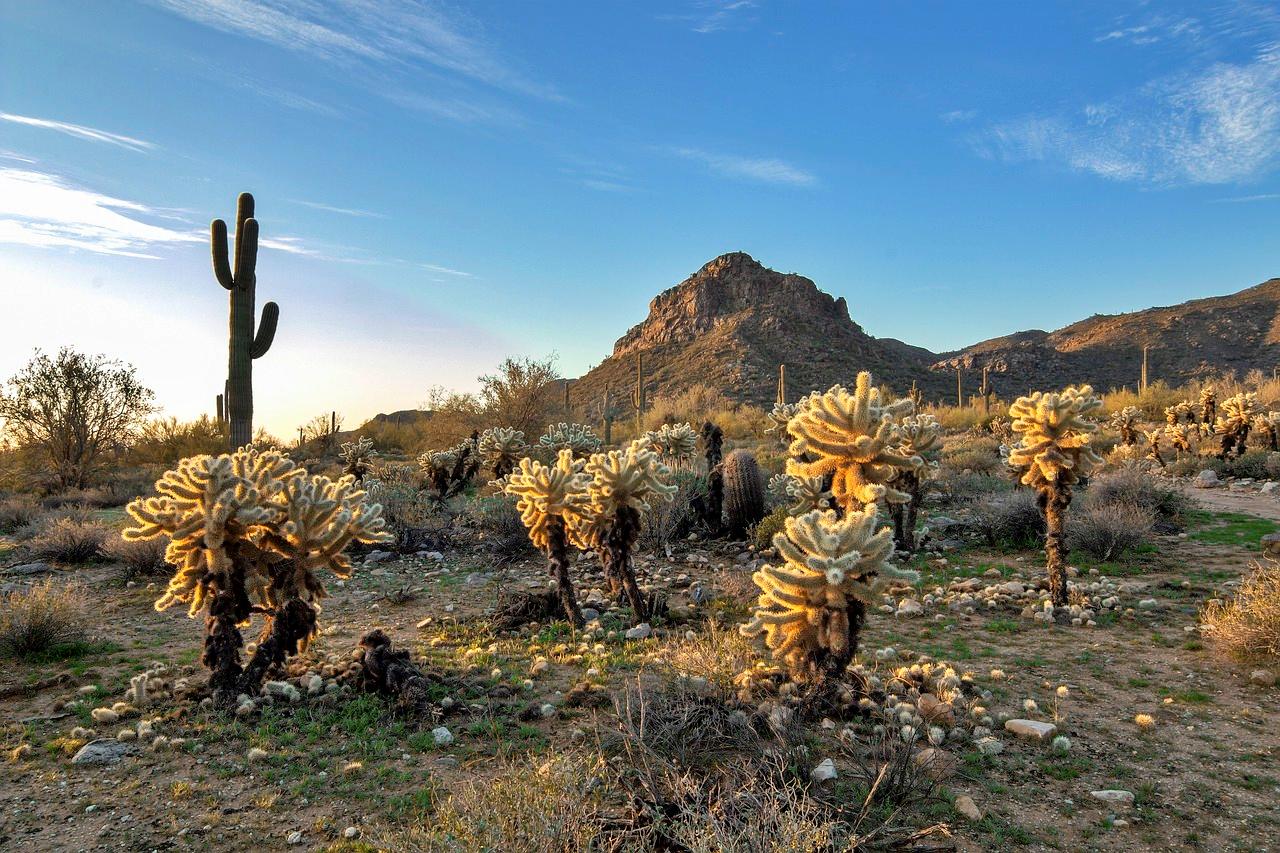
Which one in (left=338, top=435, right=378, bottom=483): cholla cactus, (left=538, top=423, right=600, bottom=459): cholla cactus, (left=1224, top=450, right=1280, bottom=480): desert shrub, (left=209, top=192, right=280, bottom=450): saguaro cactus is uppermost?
(left=209, top=192, right=280, bottom=450): saguaro cactus

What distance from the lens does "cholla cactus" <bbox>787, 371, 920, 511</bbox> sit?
18.5ft

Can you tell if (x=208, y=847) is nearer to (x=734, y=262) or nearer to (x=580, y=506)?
(x=580, y=506)

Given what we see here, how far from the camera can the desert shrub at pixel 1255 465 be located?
15.8 metres

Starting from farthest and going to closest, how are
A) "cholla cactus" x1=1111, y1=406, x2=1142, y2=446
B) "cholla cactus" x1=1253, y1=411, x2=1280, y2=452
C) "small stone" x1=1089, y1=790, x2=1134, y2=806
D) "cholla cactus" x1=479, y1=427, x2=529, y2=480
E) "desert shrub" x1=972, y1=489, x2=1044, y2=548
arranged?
"cholla cactus" x1=1111, y1=406, x2=1142, y2=446
"cholla cactus" x1=1253, y1=411, x2=1280, y2=452
"cholla cactus" x1=479, y1=427, x2=529, y2=480
"desert shrub" x1=972, y1=489, x2=1044, y2=548
"small stone" x1=1089, y1=790, x2=1134, y2=806

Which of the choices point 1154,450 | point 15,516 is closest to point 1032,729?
point 15,516

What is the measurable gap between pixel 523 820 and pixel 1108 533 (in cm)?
925

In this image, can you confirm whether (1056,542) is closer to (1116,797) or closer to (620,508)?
(1116,797)

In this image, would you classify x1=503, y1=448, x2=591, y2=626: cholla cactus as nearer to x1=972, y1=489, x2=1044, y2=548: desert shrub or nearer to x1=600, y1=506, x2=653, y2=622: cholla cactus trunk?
x1=600, y1=506, x2=653, y2=622: cholla cactus trunk

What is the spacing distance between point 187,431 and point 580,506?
75.2 feet

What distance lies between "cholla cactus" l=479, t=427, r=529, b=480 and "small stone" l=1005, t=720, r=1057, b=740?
35.4 ft

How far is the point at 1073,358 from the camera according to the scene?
5362 centimetres

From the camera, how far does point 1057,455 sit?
723 centimetres

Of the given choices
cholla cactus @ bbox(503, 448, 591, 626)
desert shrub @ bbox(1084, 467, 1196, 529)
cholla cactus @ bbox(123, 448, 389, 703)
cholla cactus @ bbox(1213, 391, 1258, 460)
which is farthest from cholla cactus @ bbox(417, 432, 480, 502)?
cholla cactus @ bbox(1213, 391, 1258, 460)

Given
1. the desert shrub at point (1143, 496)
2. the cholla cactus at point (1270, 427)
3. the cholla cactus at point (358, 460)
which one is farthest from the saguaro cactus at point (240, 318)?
the cholla cactus at point (1270, 427)
